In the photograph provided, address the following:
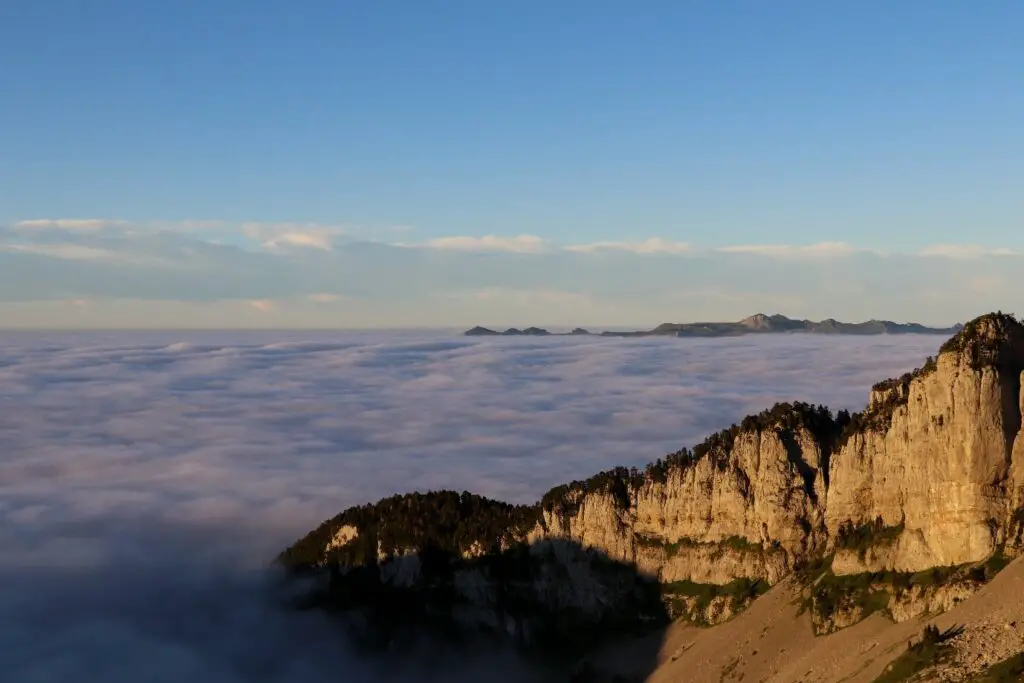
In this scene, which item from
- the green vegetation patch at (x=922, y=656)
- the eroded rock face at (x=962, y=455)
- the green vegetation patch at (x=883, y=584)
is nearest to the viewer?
the green vegetation patch at (x=922, y=656)

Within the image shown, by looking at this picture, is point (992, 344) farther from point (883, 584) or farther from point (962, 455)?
point (883, 584)

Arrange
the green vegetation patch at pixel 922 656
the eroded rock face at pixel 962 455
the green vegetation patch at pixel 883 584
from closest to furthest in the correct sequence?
the green vegetation patch at pixel 922 656, the green vegetation patch at pixel 883 584, the eroded rock face at pixel 962 455

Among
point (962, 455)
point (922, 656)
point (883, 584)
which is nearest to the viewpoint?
point (922, 656)

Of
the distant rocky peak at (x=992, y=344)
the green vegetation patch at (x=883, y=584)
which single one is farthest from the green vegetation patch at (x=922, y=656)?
the distant rocky peak at (x=992, y=344)

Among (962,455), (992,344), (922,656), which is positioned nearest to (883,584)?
(962,455)

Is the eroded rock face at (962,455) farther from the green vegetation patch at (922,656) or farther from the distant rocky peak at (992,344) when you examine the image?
the green vegetation patch at (922,656)

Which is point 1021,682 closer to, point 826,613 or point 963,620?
point 963,620

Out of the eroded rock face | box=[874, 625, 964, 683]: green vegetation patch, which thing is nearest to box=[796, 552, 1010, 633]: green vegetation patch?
the eroded rock face

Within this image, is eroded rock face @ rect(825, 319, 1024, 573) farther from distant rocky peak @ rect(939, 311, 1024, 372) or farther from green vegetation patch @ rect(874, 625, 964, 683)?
green vegetation patch @ rect(874, 625, 964, 683)

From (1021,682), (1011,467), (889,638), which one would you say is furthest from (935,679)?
(1011,467)
